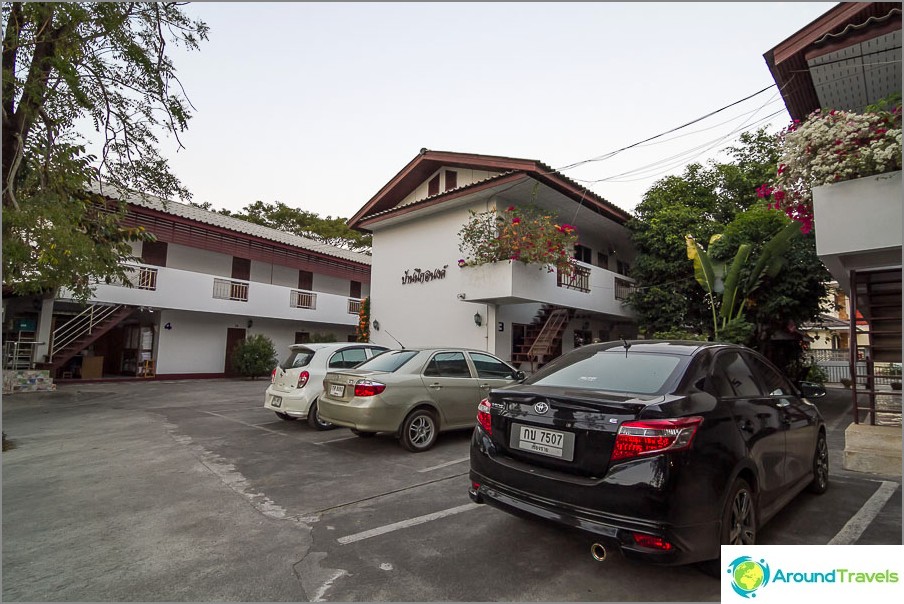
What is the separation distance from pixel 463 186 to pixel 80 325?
14.3 meters

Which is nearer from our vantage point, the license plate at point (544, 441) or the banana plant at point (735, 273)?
the license plate at point (544, 441)

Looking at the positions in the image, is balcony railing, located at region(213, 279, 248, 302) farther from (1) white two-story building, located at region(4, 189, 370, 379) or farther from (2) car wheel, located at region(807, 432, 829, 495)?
(2) car wheel, located at region(807, 432, 829, 495)

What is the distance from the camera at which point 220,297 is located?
19.5 m

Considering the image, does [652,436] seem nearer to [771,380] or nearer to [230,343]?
[771,380]

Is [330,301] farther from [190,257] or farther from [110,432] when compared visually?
[110,432]

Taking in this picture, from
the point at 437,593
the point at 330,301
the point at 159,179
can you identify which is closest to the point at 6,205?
the point at 159,179

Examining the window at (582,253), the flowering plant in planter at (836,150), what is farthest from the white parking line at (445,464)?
the window at (582,253)

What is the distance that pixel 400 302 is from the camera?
16.3 metres

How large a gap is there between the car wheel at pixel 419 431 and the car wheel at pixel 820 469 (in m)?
4.53

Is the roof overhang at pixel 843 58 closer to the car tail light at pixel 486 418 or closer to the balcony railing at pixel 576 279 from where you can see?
the balcony railing at pixel 576 279

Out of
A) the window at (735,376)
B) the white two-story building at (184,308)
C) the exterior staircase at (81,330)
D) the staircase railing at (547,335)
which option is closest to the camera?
the window at (735,376)

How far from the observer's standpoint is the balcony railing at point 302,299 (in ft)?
73.2

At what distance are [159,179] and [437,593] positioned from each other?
8905 mm

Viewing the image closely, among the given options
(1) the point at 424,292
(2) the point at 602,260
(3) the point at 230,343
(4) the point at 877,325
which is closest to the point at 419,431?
(4) the point at 877,325
